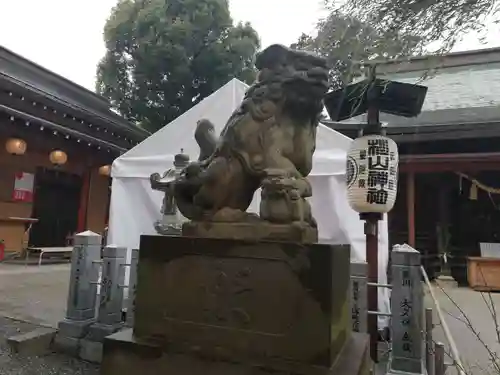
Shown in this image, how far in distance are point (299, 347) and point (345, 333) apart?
0.46m

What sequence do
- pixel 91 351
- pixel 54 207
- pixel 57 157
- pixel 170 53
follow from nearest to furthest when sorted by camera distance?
1. pixel 91 351
2. pixel 57 157
3. pixel 54 207
4. pixel 170 53

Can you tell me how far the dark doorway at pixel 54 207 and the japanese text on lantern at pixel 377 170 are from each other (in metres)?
9.95

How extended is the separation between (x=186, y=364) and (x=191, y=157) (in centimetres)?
Answer: 393

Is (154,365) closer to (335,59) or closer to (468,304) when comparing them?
(335,59)

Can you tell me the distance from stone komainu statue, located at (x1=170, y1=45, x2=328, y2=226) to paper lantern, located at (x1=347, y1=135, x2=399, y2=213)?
219cm

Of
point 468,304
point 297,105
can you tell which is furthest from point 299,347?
point 468,304

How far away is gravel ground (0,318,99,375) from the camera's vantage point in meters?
3.34

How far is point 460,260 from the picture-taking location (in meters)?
9.52

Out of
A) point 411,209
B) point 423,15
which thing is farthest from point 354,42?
point 411,209

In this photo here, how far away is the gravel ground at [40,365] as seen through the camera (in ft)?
11.0

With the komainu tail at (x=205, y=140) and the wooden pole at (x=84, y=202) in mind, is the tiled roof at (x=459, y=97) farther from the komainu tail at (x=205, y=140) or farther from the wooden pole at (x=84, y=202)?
the wooden pole at (x=84, y=202)

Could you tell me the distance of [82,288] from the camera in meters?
4.11

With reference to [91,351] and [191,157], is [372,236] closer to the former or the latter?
[191,157]

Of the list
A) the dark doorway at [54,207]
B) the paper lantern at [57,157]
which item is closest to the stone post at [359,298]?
the paper lantern at [57,157]
